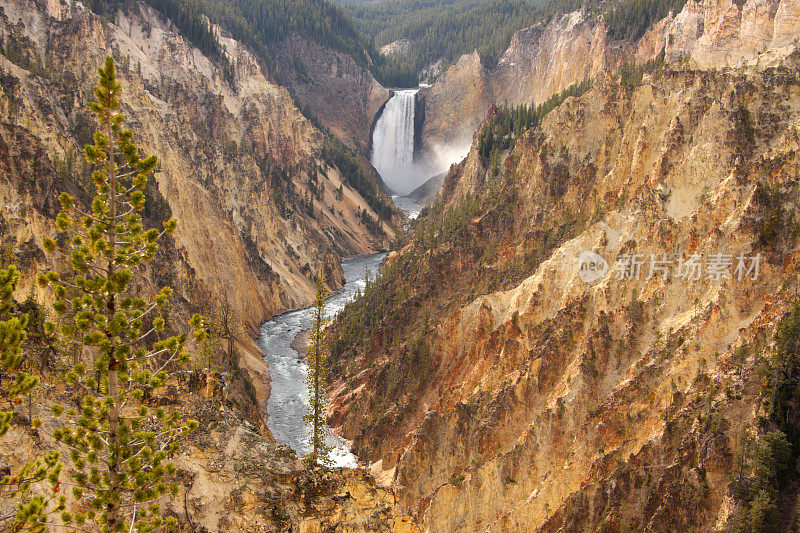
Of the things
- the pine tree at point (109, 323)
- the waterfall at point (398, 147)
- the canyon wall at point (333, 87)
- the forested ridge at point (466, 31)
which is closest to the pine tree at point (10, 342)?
the pine tree at point (109, 323)

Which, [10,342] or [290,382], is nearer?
[10,342]

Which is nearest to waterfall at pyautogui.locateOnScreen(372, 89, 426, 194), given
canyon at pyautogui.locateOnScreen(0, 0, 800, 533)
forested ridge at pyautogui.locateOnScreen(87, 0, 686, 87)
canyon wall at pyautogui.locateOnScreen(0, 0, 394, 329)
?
forested ridge at pyautogui.locateOnScreen(87, 0, 686, 87)

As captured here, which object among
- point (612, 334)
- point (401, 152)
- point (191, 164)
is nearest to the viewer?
point (612, 334)

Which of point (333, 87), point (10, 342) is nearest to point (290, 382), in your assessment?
point (10, 342)

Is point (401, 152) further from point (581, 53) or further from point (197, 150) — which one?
point (197, 150)

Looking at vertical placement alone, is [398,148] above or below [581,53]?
below

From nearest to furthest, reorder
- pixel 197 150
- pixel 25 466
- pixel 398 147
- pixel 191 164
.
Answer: pixel 25 466, pixel 191 164, pixel 197 150, pixel 398 147

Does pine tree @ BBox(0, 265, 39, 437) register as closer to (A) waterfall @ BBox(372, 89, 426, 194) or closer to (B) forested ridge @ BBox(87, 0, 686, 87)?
(B) forested ridge @ BBox(87, 0, 686, 87)

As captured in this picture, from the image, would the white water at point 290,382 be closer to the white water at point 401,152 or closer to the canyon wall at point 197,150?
the canyon wall at point 197,150
